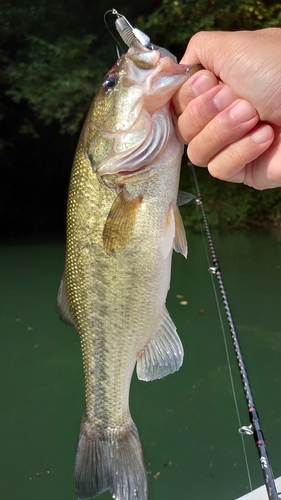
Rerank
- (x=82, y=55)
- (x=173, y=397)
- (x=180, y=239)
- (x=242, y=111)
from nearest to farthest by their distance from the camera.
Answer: (x=242, y=111), (x=180, y=239), (x=173, y=397), (x=82, y=55)

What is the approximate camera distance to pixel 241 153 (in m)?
1.11

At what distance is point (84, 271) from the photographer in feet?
4.42

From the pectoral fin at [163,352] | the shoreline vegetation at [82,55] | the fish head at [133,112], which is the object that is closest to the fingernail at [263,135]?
the fish head at [133,112]

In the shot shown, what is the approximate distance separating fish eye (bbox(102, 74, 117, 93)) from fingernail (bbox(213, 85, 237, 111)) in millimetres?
324

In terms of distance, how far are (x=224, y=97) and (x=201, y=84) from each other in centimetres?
7

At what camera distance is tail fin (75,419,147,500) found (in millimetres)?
1351

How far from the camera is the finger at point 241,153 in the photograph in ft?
3.50

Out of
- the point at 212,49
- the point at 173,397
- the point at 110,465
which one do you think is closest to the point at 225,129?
the point at 212,49

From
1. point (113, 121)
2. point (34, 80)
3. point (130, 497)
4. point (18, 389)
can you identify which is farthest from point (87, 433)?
point (34, 80)

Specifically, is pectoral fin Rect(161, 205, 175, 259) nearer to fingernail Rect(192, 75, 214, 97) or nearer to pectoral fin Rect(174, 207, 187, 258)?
pectoral fin Rect(174, 207, 187, 258)

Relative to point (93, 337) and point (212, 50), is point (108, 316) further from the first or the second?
point (212, 50)

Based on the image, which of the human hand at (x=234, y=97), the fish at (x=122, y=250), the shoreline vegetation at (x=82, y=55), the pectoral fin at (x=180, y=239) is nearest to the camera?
the human hand at (x=234, y=97)

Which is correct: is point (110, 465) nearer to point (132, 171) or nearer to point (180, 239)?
point (180, 239)

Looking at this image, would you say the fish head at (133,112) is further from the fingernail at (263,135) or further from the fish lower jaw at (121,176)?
the fingernail at (263,135)
